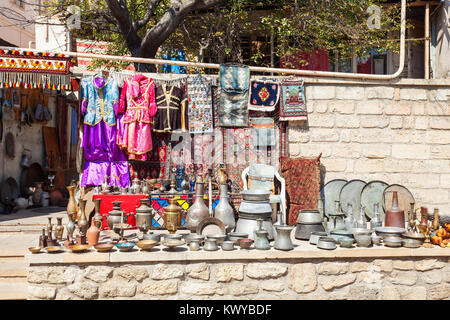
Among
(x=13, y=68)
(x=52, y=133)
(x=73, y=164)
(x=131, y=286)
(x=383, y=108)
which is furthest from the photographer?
(x=73, y=164)

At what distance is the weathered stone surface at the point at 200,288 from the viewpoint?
4.39 m

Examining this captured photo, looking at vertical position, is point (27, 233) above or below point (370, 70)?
below

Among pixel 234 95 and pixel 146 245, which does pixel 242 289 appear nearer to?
pixel 146 245

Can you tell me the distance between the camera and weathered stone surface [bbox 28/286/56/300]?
4211 millimetres

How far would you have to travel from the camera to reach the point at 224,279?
4.41 meters

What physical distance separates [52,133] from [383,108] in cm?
834

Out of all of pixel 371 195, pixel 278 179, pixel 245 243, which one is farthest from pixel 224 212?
pixel 371 195

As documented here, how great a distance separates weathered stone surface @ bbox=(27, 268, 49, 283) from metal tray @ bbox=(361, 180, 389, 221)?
4.75 meters

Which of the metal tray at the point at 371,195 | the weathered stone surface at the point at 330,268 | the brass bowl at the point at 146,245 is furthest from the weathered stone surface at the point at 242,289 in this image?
the metal tray at the point at 371,195

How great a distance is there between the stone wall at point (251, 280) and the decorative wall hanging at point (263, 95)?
9.78 feet

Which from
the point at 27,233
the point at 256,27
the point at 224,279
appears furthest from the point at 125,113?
the point at 256,27

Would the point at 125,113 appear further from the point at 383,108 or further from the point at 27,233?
the point at 383,108

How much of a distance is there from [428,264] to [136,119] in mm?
4545

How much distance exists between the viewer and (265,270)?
14.5ft
